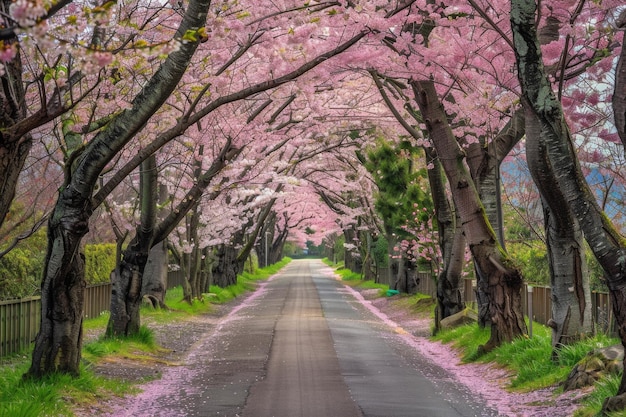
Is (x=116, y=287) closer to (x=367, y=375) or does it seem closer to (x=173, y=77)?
(x=367, y=375)

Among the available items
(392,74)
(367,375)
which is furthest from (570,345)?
(392,74)

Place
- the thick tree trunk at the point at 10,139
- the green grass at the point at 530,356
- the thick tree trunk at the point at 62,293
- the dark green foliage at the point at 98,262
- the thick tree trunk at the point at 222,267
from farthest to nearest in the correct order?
the thick tree trunk at the point at 222,267 → the dark green foliage at the point at 98,262 → the green grass at the point at 530,356 → the thick tree trunk at the point at 62,293 → the thick tree trunk at the point at 10,139

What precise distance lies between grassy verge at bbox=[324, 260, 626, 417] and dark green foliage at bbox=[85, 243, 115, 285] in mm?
14659

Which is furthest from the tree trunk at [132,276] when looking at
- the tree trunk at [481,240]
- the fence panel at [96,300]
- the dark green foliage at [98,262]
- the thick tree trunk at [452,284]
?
the dark green foliage at [98,262]

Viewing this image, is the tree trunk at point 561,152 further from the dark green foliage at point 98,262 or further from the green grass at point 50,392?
the dark green foliage at point 98,262

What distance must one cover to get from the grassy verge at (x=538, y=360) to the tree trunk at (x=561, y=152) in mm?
1511

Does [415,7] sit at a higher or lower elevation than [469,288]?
higher

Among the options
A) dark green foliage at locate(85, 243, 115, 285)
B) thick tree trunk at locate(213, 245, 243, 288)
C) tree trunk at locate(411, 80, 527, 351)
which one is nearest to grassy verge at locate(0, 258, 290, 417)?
tree trunk at locate(411, 80, 527, 351)

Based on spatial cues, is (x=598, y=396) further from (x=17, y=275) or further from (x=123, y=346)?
(x=17, y=275)

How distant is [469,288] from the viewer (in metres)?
28.0

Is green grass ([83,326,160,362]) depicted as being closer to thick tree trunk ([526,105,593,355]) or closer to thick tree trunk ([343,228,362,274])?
thick tree trunk ([526,105,593,355])

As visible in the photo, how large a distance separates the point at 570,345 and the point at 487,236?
146 inches

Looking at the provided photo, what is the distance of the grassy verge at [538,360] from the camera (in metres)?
9.64

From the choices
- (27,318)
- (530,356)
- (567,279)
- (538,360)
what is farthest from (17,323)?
(567,279)
